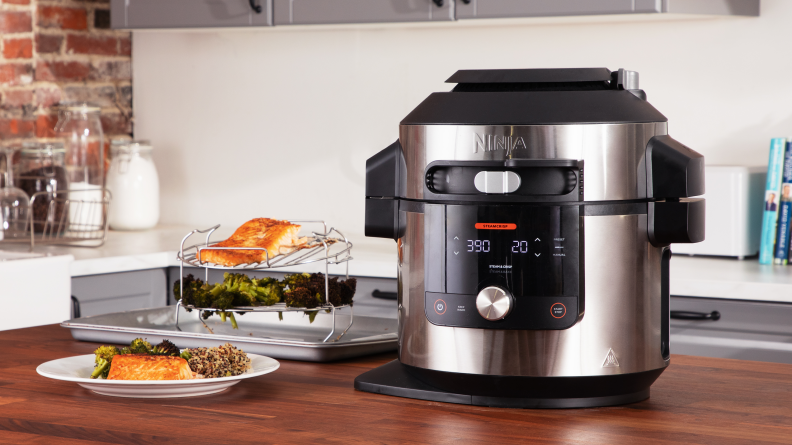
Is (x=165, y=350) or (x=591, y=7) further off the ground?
(x=591, y=7)

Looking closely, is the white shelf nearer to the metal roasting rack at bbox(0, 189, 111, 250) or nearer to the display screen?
the display screen

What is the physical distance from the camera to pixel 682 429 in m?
0.84

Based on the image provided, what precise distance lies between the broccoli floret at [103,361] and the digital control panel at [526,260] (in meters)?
0.39

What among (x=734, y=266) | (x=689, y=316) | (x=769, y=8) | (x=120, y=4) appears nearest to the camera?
(x=689, y=316)

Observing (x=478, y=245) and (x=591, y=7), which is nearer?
(x=478, y=245)

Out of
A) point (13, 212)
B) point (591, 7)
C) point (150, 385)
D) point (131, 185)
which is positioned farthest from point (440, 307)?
point (131, 185)

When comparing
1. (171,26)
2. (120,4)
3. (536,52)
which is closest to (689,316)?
(536,52)

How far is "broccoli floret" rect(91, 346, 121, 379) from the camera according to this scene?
98 centimetres

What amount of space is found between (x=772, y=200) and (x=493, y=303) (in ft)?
5.34

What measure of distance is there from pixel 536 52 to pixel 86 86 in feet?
5.13

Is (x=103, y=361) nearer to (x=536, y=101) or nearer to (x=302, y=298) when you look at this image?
(x=302, y=298)

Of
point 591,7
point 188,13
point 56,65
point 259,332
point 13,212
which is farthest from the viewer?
point 56,65

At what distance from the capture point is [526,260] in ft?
2.91

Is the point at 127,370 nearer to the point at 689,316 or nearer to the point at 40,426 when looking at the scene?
the point at 40,426
